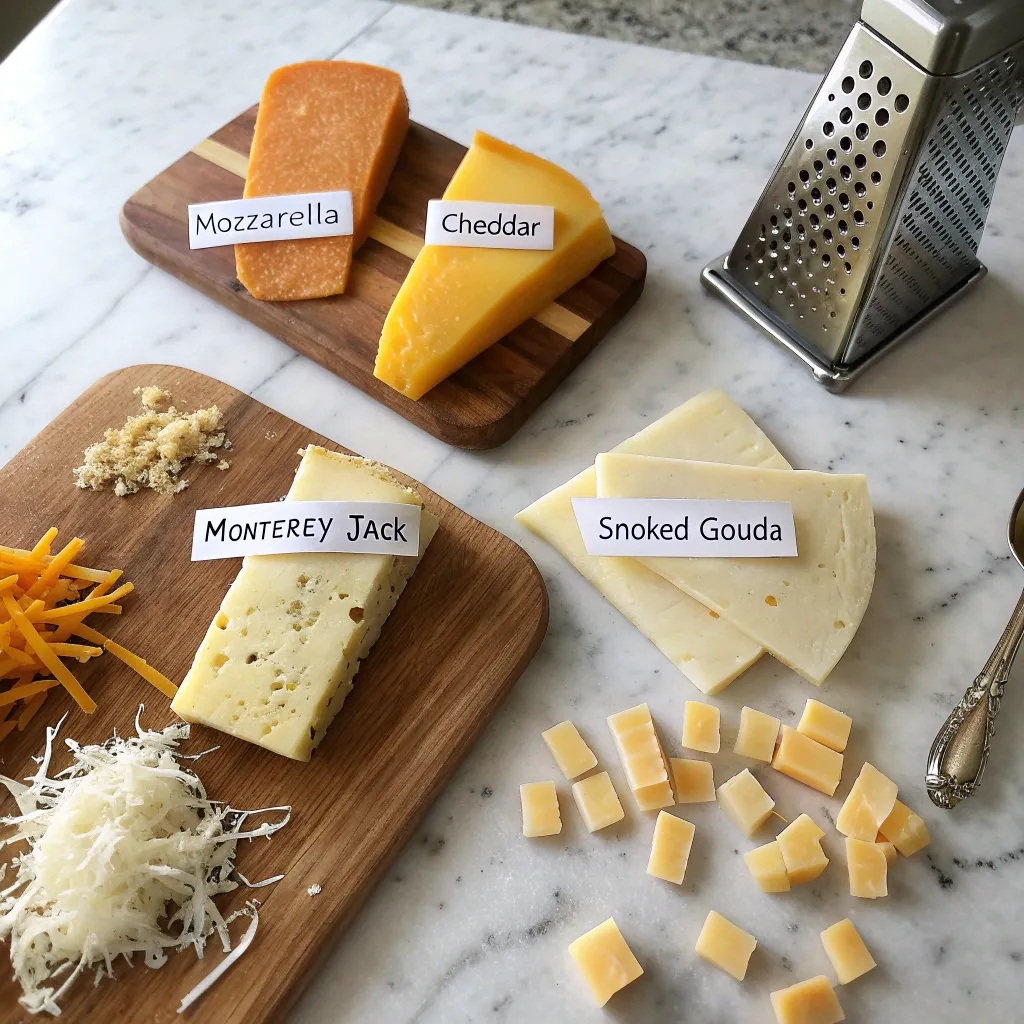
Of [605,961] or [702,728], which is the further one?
[702,728]

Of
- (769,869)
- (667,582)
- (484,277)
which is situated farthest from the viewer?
(484,277)

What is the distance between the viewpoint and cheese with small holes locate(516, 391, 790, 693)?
1.42 meters

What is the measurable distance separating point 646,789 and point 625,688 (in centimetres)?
17

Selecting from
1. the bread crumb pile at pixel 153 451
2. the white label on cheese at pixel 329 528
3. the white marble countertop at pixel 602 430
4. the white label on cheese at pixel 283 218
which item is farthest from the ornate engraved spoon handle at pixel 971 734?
the white label on cheese at pixel 283 218

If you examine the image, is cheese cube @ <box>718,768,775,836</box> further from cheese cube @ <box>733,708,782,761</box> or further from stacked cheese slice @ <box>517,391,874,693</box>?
stacked cheese slice @ <box>517,391,874,693</box>

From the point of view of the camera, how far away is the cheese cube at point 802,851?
4.15ft

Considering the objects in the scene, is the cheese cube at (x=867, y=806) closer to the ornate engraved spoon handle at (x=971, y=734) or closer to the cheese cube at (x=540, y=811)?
the ornate engraved spoon handle at (x=971, y=734)

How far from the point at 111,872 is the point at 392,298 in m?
1.05

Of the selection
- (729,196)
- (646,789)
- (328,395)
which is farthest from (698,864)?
(729,196)

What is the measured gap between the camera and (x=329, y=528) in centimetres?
136

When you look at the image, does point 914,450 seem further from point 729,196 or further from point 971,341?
point 729,196

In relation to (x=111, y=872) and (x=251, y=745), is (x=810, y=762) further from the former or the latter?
(x=111, y=872)

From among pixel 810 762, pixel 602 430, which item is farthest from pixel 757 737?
pixel 602 430

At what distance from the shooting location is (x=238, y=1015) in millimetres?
1151
